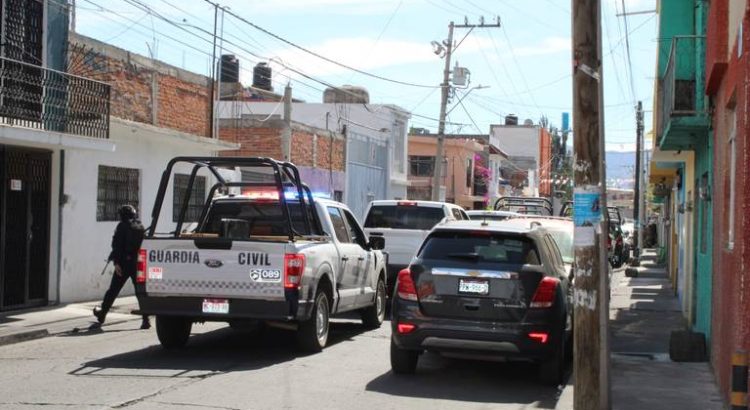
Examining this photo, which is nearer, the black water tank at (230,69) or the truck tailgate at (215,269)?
the truck tailgate at (215,269)

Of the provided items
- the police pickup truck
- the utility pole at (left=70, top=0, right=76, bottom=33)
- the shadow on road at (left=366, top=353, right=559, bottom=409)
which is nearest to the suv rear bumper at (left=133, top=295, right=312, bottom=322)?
the police pickup truck

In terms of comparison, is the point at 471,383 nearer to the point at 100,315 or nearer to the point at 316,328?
the point at 316,328

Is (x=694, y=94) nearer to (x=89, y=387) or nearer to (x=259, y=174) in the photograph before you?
(x=89, y=387)

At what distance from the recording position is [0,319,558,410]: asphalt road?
342 inches

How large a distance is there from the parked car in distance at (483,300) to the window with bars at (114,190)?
10175 millimetres

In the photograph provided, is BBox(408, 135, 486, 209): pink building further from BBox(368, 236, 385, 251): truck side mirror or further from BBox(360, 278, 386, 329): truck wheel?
BBox(368, 236, 385, 251): truck side mirror

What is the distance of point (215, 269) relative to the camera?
11000mm

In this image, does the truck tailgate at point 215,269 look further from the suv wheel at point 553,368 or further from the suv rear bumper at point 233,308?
the suv wheel at point 553,368

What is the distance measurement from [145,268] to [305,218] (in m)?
2.24

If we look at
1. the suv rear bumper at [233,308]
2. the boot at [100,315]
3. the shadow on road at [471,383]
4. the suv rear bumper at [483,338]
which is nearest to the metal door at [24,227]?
the boot at [100,315]

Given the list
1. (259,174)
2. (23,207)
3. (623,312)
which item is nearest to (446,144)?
(259,174)

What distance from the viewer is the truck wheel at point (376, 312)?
47.8 ft

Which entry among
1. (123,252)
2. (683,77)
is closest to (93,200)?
(123,252)

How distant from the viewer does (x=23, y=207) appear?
16.3m
